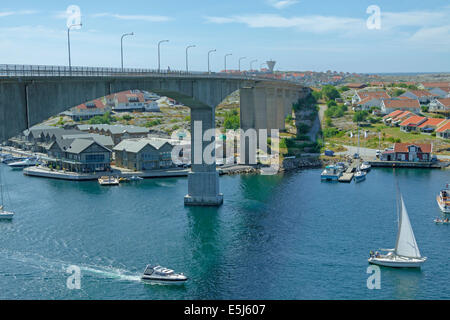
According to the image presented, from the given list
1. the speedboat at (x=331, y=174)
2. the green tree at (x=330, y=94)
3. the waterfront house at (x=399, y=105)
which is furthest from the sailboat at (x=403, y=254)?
the green tree at (x=330, y=94)

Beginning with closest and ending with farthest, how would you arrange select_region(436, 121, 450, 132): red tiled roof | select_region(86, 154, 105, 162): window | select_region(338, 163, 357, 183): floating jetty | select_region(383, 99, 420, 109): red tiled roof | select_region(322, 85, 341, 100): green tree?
select_region(338, 163, 357, 183): floating jetty
select_region(86, 154, 105, 162): window
select_region(436, 121, 450, 132): red tiled roof
select_region(383, 99, 420, 109): red tiled roof
select_region(322, 85, 341, 100): green tree

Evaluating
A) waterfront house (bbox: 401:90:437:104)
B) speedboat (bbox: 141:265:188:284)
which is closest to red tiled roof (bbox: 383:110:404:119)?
waterfront house (bbox: 401:90:437:104)

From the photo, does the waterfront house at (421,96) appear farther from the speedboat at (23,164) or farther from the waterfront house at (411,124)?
the speedboat at (23,164)

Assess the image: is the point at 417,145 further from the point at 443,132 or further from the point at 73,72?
the point at 73,72

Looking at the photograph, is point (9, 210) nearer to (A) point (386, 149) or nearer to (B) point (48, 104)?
(B) point (48, 104)

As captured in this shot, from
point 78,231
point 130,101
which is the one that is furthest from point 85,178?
point 130,101

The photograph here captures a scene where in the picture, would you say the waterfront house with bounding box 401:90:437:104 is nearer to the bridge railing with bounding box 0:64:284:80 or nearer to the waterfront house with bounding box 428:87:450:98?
the waterfront house with bounding box 428:87:450:98

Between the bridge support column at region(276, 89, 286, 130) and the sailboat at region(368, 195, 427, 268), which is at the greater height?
the bridge support column at region(276, 89, 286, 130)
